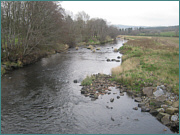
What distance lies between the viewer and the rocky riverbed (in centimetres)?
997

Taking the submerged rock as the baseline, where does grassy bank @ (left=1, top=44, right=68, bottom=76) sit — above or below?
above

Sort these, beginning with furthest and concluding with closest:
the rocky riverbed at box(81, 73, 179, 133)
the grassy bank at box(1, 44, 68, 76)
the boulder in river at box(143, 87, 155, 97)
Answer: the grassy bank at box(1, 44, 68, 76)
the boulder in river at box(143, 87, 155, 97)
the rocky riverbed at box(81, 73, 179, 133)

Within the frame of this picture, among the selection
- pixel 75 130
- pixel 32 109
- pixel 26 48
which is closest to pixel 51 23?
pixel 26 48

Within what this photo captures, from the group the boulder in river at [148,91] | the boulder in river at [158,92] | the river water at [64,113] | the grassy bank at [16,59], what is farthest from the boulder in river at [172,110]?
the grassy bank at [16,59]

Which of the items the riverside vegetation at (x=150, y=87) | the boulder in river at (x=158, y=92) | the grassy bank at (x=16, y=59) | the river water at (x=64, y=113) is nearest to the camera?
the river water at (x=64, y=113)

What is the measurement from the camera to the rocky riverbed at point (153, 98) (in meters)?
9.97

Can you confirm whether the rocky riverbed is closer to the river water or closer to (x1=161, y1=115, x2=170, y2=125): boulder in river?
(x1=161, y1=115, x2=170, y2=125): boulder in river

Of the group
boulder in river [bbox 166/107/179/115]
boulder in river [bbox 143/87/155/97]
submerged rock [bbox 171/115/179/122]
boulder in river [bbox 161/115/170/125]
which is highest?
boulder in river [bbox 143/87/155/97]

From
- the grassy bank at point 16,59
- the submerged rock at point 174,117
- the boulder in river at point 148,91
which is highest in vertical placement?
the grassy bank at point 16,59

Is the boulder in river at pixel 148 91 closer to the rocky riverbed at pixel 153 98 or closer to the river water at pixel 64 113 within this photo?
the rocky riverbed at pixel 153 98

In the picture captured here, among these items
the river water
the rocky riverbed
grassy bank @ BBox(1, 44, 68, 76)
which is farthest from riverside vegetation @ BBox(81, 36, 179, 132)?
grassy bank @ BBox(1, 44, 68, 76)


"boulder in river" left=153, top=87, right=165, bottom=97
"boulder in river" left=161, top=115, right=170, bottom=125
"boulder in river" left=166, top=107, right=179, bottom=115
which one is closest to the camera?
"boulder in river" left=161, top=115, right=170, bottom=125

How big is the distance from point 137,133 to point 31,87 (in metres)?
10.8

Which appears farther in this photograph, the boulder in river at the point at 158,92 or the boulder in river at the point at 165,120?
the boulder in river at the point at 158,92
